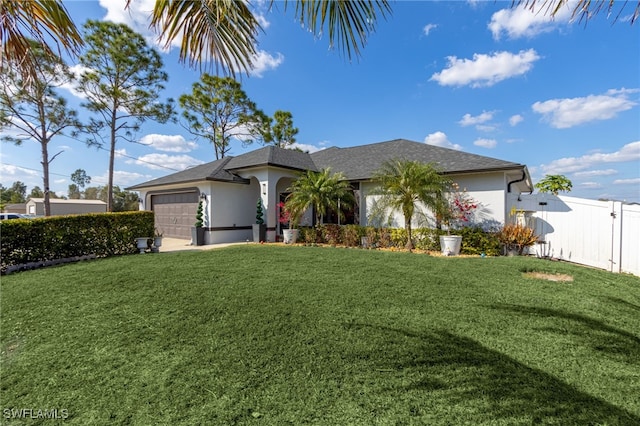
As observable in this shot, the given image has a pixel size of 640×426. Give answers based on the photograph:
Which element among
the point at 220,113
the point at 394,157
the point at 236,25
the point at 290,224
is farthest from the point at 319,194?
the point at 220,113

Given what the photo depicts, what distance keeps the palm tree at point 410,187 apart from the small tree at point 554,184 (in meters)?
17.2

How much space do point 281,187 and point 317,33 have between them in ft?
48.4

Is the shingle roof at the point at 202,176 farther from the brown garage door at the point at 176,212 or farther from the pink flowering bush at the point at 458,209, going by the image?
the pink flowering bush at the point at 458,209

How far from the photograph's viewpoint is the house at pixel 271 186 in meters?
11.4

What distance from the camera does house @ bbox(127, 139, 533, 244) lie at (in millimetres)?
11422

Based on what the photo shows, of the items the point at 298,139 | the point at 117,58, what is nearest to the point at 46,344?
the point at 117,58

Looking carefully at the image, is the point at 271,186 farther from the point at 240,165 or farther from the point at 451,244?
the point at 451,244

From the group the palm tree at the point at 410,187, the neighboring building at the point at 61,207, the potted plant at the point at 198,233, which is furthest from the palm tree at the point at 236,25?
the neighboring building at the point at 61,207

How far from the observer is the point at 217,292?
5324mm

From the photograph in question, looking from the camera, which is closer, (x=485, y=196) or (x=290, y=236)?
(x=485, y=196)

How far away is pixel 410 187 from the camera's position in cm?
1057

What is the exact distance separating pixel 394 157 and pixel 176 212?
42.3 feet

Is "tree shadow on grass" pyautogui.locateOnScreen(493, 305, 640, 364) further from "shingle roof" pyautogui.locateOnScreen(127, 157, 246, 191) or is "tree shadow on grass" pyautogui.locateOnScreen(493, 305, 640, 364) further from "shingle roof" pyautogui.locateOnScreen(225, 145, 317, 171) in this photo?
"shingle roof" pyautogui.locateOnScreen(127, 157, 246, 191)

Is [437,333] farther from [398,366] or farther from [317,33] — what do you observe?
[317,33]
